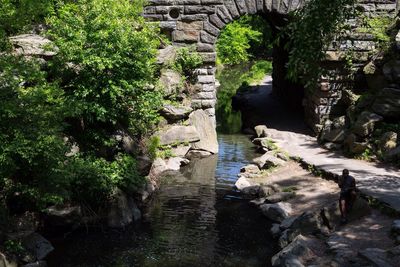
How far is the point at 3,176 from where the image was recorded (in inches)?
323

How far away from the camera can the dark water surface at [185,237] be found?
872 centimetres

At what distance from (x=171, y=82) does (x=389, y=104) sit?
7421mm

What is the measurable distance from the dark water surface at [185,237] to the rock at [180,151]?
259 centimetres

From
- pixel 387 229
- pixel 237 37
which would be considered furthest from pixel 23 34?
pixel 237 37

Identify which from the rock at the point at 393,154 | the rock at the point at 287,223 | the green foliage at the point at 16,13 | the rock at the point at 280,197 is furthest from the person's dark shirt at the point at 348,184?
the green foliage at the point at 16,13

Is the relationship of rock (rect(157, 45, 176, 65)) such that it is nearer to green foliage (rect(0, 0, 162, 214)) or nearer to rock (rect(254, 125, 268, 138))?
green foliage (rect(0, 0, 162, 214))

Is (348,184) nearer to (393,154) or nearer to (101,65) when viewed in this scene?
(393,154)

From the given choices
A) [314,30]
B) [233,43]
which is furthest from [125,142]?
[233,43]

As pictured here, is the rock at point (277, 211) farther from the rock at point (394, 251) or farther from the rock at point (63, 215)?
the rock at point (63, 215)

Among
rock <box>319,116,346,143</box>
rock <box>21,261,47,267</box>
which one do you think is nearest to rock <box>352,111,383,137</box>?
rock <box>319,116,346,143</box>

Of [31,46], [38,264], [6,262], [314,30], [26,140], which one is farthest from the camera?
[31,46]

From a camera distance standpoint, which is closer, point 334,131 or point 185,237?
point 185,237

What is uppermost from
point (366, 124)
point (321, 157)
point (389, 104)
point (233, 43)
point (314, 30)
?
point (233, 43)

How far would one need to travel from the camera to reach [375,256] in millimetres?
7637
